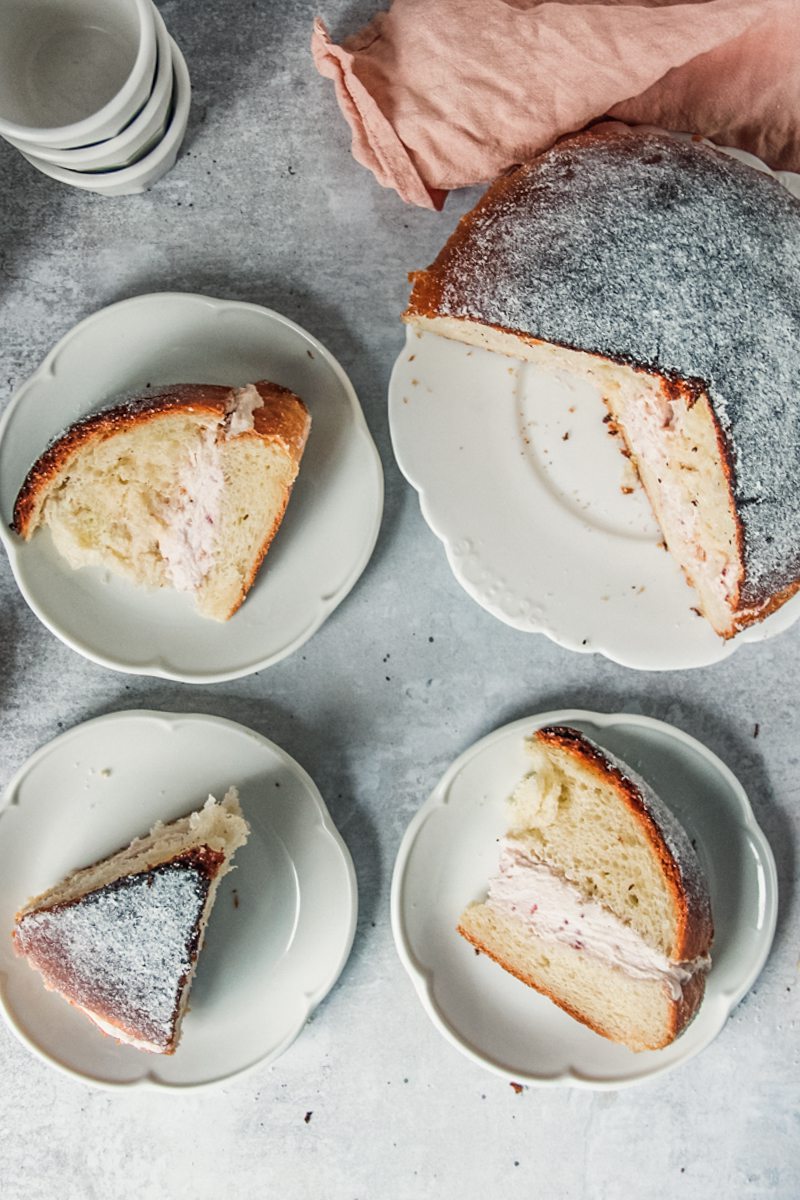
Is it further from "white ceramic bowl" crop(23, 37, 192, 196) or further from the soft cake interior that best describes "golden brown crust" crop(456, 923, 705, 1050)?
"white ceramic bowl" crop(23, 37, 192, 196)

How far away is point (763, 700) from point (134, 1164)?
1780 millimetres

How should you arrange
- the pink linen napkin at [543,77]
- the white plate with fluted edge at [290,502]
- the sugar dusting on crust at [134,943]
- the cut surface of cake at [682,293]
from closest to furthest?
1. the cut surface of cake at [682,293]
2. the pink linen napkin at [543,77]
3. the sugar dusting on crust at [134,943]
4. the white plate with fluted edge at [290,502]

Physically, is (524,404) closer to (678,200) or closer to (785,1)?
(678,200)

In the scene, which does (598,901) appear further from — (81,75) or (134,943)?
(81,75)

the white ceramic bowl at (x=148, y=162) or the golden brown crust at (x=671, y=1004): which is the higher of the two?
the white ceramic bowl at (x=148, y=162)

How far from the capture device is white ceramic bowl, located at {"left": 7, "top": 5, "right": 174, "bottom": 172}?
6.19 feet

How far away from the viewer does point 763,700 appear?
223cm

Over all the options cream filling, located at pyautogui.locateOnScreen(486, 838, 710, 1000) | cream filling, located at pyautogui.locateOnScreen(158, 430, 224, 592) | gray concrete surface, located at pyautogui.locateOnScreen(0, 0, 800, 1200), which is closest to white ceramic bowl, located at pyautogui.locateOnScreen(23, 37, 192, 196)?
gray concrete surface, located at pyautogui.locateOnScreen(0, 0, 800, 1200)

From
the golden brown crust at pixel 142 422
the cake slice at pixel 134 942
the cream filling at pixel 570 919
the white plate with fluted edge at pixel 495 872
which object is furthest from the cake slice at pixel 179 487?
the cream filling at pixel 570 919

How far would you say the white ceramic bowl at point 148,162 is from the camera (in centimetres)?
203

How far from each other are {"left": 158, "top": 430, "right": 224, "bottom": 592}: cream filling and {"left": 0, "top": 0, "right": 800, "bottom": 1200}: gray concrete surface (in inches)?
11.6

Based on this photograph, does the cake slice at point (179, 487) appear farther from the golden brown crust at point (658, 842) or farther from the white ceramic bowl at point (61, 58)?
the golden brown crust at point (658, 842)

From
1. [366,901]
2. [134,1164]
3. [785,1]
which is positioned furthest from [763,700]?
[134,1164]

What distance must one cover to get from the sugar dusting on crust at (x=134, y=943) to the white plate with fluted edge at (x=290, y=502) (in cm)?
44
